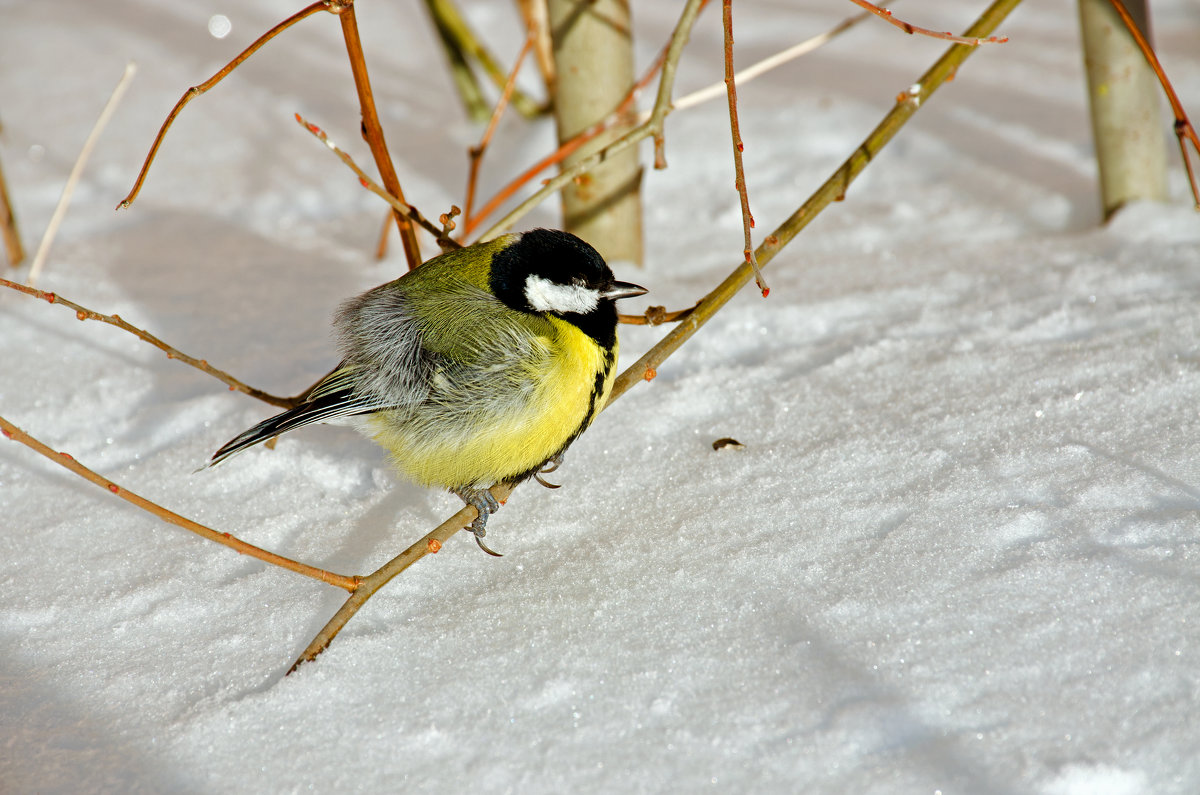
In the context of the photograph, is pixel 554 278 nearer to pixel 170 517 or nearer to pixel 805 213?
pixel 805 213

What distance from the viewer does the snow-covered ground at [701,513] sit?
1516mm

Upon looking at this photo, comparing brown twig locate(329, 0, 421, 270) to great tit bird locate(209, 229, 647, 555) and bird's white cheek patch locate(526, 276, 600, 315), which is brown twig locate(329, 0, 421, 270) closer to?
great tit bird locate(209, 229, 647, 555)

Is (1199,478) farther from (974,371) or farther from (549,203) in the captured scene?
(549,203)

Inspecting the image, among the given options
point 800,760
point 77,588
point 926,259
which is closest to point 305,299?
point 77,588

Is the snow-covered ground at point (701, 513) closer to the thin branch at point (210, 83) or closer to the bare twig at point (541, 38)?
the bare twig at point (541, 38)

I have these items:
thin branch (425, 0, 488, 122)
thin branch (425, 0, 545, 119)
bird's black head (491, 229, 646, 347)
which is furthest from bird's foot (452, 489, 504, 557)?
thin branch (425, 0, 488, 122)

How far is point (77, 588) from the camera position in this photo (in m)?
2.03

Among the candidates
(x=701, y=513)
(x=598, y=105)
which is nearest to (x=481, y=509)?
A: (x=701, y=513)

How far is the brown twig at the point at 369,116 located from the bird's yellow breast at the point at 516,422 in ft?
1.98

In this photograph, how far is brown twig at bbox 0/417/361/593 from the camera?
1618mm

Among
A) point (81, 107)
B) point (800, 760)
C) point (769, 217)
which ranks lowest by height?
point (800, 760)

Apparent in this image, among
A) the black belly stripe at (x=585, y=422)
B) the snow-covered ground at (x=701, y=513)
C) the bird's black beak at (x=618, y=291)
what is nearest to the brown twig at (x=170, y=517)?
the snow-covered ground at (x=701, y=513)

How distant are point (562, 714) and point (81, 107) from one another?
4.02 m

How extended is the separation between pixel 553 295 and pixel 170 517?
2.89 feet
